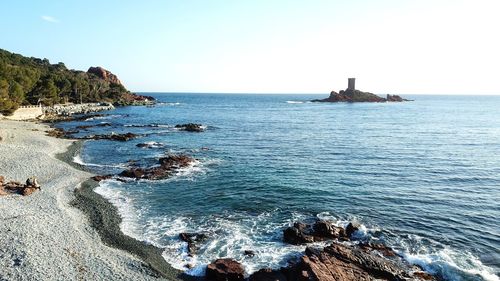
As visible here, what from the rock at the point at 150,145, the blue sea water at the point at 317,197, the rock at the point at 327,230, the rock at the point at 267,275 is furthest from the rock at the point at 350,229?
the rock at the point at 150,145

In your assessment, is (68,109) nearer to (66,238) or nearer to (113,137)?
(113,137)

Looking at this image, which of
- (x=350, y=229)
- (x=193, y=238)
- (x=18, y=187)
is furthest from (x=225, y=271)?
(x=18, y=187)

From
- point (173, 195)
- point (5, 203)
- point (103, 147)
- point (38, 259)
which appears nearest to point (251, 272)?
point (38, 259)

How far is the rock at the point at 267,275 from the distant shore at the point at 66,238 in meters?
4.66

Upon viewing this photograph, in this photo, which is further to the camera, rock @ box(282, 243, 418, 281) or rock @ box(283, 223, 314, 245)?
rock @ box(283, 223, 314, 245)

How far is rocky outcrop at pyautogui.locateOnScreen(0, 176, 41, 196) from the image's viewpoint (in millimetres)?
31516

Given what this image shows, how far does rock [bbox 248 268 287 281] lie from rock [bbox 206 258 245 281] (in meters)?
0.72

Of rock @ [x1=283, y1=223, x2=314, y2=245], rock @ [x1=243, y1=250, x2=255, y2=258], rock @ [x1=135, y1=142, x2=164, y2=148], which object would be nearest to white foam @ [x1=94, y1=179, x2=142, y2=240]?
rock @ [x1=243, y1=250, x2=255, y2=258]

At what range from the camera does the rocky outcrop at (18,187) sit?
103 feet

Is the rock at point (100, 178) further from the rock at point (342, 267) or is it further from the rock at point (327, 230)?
the rock at point (342, 267)

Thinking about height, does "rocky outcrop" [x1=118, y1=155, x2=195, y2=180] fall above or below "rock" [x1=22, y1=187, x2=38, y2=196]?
below

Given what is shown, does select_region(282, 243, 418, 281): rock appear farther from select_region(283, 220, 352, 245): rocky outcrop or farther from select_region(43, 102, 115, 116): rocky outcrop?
select_region(43, 102, 115, 116): rocky outcrop

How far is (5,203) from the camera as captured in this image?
28.4m

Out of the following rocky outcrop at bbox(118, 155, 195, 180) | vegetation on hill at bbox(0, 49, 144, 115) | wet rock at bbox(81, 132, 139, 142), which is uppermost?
vegetation on hill at bbox(0, 49, 144, 115)
